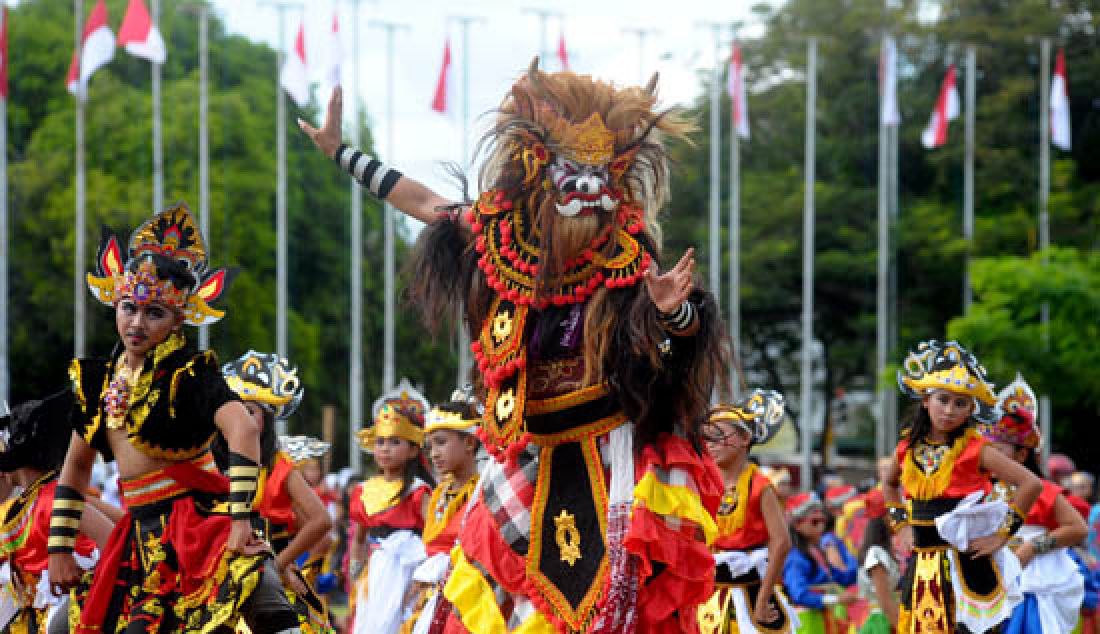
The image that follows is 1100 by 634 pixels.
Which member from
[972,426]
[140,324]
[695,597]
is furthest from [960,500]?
[140,324]

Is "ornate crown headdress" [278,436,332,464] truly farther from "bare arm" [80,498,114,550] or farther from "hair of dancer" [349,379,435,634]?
"bare arm" [80,498,114,550]

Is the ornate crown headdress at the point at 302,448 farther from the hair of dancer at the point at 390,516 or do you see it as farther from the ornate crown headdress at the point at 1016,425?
the ornate crown headdress at the point at 1016,425

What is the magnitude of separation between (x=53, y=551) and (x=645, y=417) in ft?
9.39

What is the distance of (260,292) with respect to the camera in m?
38.5

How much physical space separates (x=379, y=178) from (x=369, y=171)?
0.17 ft

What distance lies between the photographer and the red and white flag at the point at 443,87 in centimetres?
3215

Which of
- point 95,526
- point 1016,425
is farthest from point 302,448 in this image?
point 1016,425

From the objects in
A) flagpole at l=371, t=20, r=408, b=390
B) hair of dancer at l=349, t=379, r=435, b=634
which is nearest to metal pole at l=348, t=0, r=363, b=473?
flagpole at l=371, t=20, r=408, b=390

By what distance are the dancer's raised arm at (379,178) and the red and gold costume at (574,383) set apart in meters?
0.15

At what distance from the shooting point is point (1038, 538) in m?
11.5

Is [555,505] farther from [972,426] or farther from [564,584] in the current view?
[972,426]

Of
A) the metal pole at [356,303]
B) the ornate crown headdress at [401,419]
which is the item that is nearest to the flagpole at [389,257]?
the metal pole at [356,303]

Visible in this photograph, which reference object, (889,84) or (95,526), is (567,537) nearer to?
(95,526)

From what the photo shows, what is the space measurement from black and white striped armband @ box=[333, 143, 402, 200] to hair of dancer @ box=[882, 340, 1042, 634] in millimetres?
4535
